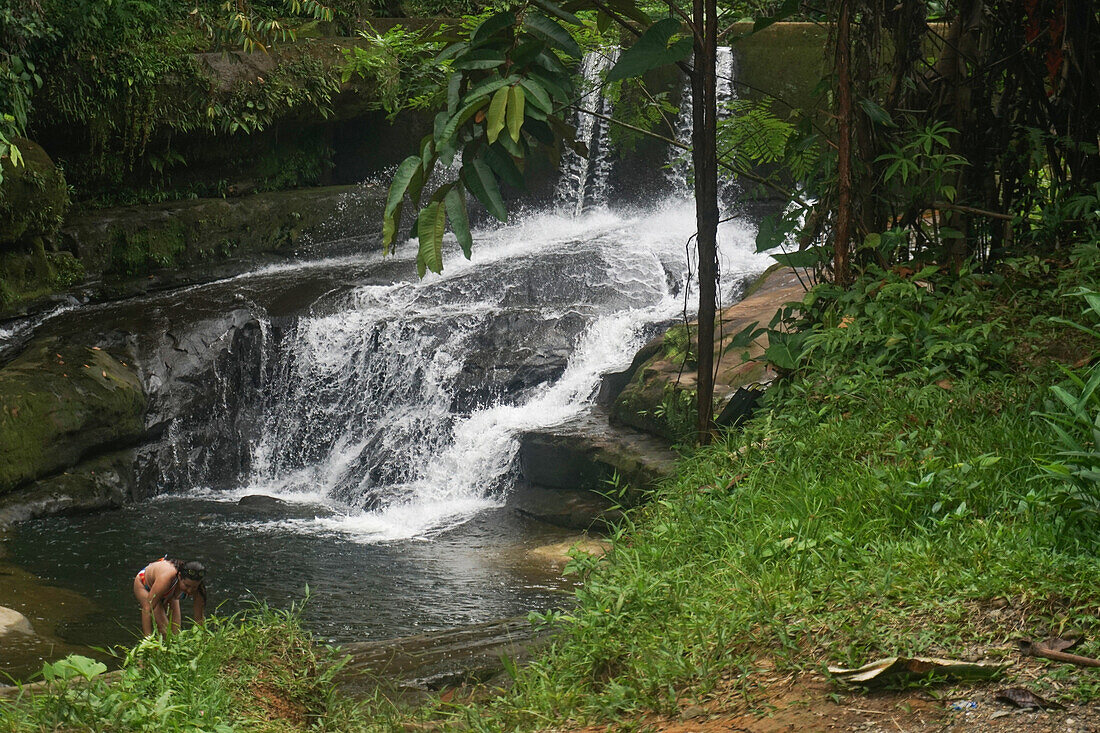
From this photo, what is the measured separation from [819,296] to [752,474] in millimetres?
1064

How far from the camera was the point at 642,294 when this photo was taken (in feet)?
38.9

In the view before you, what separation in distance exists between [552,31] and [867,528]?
2.24 metres

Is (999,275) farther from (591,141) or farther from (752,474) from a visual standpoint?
(591,141)

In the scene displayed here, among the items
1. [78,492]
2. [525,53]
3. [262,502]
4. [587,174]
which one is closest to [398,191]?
[525,53]

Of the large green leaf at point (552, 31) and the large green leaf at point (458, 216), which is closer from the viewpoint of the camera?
the large green leaf at point (458, 216)

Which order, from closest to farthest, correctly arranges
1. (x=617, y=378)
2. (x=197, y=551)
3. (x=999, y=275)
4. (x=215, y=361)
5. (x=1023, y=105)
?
1. (x=999, y=275)
2. (x=1023, y=105)
3. (x=197, y=551)
4. (x=617, y=378)
5. (x=215, y=361)

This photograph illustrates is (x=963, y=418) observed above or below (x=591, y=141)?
below

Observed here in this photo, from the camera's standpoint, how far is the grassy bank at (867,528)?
278 centimetres

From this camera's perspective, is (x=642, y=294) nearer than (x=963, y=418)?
No

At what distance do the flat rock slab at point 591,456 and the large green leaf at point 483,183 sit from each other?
421 centimetres

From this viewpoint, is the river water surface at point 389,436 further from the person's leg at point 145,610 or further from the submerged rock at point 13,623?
the person's leg at point 145,610

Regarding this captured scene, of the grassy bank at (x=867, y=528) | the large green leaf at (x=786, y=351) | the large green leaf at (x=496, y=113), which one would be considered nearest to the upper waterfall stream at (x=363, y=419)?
the large green leaf at (x=786, y=351)

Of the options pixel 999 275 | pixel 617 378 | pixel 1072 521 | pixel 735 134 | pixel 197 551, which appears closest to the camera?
pixel 1072 521

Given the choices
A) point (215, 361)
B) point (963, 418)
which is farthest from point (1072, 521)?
point (215, 361)
